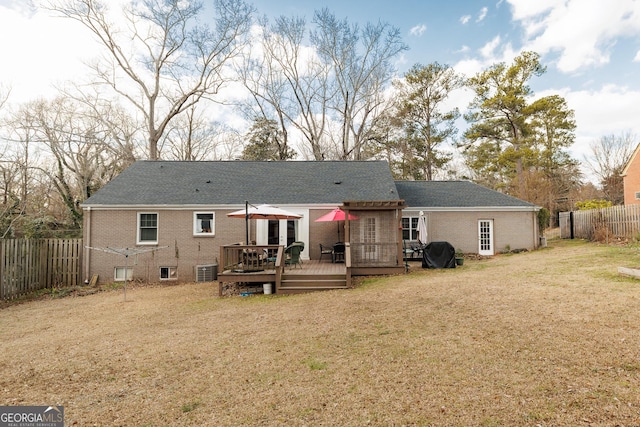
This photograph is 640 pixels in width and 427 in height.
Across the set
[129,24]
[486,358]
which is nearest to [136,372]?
[486,358]

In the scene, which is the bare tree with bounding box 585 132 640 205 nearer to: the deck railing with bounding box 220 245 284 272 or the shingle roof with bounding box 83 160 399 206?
the shingle roof with bounding box 83 160 399 206

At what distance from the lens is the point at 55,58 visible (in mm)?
19109

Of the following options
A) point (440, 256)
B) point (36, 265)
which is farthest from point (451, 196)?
point (36, 265)

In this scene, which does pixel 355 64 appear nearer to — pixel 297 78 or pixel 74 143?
pixel 297 78

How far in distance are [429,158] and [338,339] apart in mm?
27659

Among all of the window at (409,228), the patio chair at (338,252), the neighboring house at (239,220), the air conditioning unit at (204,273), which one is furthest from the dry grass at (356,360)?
the window at (409,228)

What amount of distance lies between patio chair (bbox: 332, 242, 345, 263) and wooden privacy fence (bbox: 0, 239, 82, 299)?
11019mm

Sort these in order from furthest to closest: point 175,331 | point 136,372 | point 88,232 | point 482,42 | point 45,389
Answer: point 482,42 < point 88,232 < point 175,331 < point 136,372 < point 45,389

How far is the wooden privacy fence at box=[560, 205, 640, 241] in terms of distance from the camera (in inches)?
634

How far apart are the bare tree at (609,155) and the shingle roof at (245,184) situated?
3011 centimetres

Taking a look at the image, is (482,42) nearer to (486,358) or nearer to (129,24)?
(486,358)

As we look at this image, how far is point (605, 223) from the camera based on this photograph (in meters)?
17.8

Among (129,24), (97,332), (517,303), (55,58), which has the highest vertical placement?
(129,24)

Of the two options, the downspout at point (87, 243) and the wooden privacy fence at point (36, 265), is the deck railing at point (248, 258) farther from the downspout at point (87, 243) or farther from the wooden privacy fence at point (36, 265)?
the downspout at point (87, 243)
